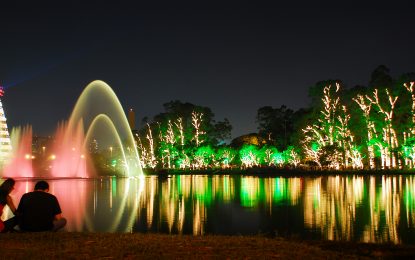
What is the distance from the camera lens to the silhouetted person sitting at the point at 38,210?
10531mm

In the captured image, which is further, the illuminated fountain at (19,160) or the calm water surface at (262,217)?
the illuminated fountain at (19,160)

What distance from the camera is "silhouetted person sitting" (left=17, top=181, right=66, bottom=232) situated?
34.6ft

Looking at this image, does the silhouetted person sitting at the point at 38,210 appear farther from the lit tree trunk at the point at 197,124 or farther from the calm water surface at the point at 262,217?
the lit tree trunk at the point at 197,124

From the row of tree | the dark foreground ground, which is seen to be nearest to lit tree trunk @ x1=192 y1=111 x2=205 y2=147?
the row of tree

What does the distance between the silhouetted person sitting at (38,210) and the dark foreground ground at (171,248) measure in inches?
18.1

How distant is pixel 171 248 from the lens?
365 inches

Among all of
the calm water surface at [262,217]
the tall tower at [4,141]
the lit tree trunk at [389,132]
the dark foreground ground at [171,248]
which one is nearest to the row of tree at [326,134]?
the lit tree trunk at [389,132]

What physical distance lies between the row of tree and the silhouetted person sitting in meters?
55.7

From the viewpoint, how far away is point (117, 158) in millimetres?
106750

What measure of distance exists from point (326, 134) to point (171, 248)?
68.4m

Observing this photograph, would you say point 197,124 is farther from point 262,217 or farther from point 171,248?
point 171,248

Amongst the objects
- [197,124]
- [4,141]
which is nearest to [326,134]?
[197,124]

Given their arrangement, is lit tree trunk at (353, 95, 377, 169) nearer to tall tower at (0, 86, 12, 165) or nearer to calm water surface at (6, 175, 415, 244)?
calm water surface at (6, 175, 415, 244)

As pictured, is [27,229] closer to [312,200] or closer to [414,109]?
[312,200]
